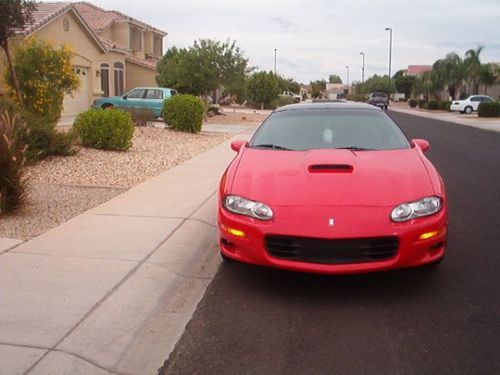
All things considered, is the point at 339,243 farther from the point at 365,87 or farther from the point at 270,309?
the point at 365,87

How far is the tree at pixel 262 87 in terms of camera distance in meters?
49.1

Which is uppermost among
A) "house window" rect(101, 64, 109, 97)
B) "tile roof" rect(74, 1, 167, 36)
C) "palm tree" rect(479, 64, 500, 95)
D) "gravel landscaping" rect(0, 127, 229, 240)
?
"tile roof" rect(74, 1, 167, 36)

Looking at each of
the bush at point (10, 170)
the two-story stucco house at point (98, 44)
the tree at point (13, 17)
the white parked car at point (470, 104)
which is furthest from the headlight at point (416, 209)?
the white parked car at point (470, 104)

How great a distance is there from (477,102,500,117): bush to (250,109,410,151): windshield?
34.6 m

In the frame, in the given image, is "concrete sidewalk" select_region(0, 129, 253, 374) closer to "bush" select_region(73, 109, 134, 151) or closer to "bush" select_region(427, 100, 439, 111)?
"bush" select_region(73, 109, 134, 151)

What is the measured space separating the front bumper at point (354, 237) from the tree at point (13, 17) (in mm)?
10102

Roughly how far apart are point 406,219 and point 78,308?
252 cm

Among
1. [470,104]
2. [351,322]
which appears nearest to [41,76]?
[351,322]

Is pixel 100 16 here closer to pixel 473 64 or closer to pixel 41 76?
pixel 41 76

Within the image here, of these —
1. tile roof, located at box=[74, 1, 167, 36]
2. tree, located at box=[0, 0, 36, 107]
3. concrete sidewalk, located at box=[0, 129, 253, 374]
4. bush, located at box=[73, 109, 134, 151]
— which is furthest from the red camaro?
tile roof, located at box=[74, 1, 167, 36]

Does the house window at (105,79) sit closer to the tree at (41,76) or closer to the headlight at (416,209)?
the tree at (41,76)

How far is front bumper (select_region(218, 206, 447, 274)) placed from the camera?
174 inches

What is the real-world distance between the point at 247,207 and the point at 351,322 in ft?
3.91

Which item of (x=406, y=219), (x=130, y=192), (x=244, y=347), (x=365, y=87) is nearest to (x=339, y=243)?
(x=406, y=219)
